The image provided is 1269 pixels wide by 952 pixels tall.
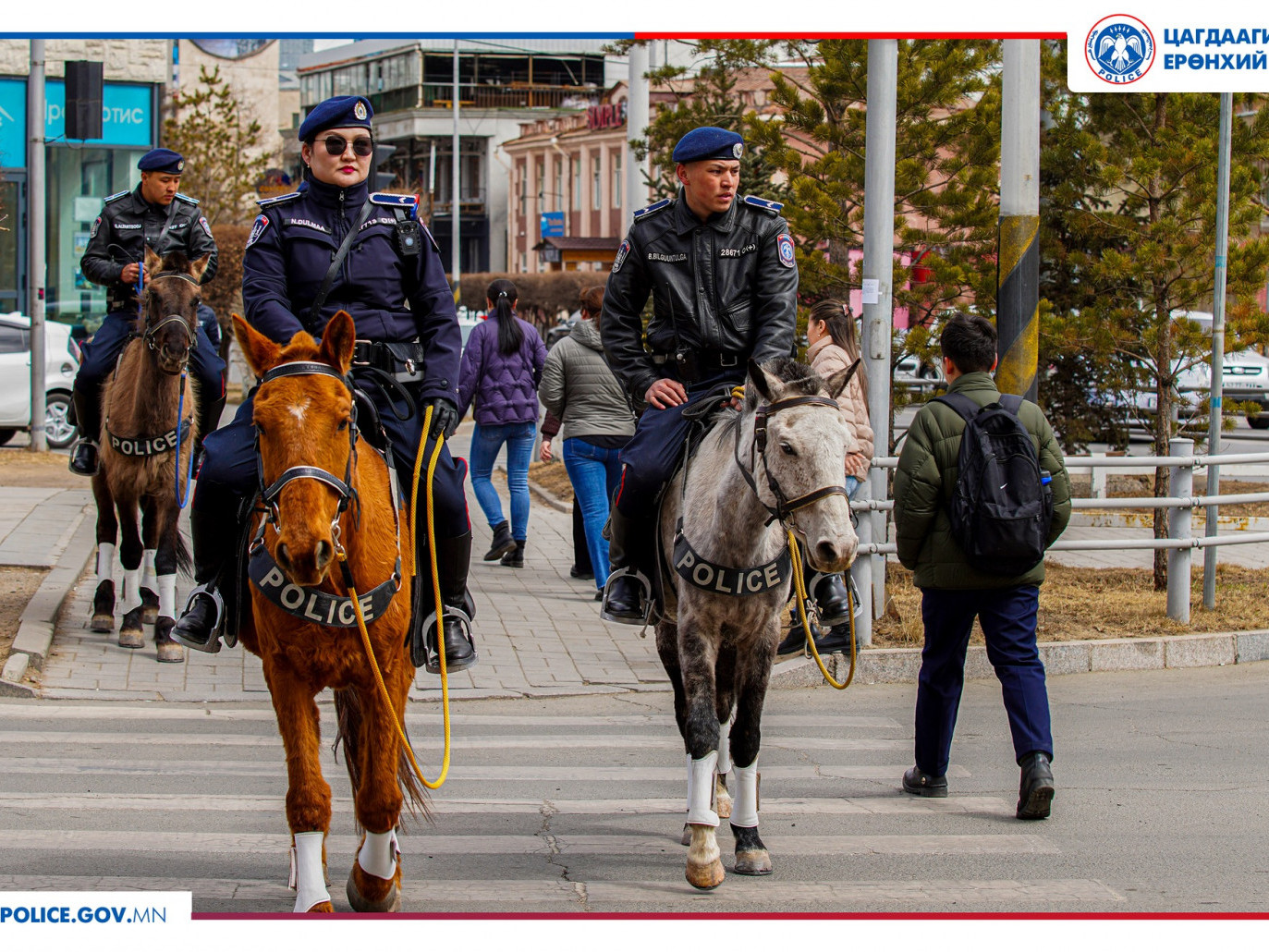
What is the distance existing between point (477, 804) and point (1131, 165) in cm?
764

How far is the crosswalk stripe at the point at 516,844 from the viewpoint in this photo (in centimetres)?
606

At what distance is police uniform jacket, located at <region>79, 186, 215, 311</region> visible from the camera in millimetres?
10078

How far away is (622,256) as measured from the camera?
21.9ft

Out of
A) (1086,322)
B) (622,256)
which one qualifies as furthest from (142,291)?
(1086,322)

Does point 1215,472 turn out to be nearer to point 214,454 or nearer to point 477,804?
point 477,804

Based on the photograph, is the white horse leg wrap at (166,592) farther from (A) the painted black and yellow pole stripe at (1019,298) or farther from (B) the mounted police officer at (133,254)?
(A) the painted black and yellow pole stripe at (1019,298)

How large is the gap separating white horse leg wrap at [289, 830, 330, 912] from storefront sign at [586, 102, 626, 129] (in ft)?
A: 206

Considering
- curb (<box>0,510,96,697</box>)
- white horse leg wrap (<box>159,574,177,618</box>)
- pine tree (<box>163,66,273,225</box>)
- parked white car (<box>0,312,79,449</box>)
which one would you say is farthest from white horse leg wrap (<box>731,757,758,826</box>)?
pine tree (<box>163,66,273,225</box>)

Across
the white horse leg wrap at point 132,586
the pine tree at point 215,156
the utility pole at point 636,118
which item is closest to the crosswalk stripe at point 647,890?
the white horse leg wrap at point 132,586

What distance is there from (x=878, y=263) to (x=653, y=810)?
4.79 meters

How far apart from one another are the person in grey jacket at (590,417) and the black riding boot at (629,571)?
5482mm

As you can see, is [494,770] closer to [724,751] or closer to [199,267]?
[724,751]

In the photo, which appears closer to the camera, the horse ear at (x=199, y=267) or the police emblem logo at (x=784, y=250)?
the police emblem logo at (x=784, y=250)

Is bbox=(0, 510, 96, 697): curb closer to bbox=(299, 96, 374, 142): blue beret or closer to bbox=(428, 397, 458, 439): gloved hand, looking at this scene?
bbox=(428, 397, 458, 439): gloved hand
